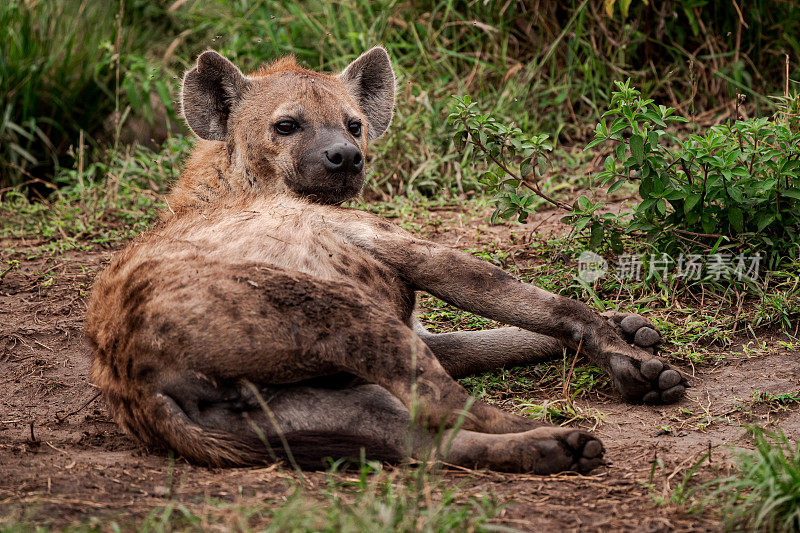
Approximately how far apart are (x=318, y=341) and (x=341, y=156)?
3.85 ft

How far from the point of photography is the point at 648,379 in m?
2.76

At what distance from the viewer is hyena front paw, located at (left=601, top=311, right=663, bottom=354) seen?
2.88m

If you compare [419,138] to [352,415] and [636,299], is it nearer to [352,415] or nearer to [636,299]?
[636,299]

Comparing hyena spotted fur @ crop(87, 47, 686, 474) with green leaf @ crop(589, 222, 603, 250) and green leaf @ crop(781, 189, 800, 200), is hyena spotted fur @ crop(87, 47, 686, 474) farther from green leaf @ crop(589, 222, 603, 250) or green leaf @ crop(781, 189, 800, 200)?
green leaf @ crop(781, 189, 800, 200)

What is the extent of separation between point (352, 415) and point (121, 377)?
64 centimetres

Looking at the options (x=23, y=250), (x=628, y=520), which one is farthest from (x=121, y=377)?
(x=23, y=250)

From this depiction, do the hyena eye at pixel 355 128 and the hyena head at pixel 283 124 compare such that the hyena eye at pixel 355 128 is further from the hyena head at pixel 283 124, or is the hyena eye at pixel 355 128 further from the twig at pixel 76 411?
the twig at pixel 76 411

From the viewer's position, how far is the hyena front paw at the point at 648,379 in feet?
8.98

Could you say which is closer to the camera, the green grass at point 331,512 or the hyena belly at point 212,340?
the green grass at point 331,512

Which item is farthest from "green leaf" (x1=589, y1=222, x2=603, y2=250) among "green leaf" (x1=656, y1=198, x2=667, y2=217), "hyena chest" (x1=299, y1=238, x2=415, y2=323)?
"hyena chest" (x1=299, y1=238, x2=415, y2=323)

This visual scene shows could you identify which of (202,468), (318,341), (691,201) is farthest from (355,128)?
(202,468)

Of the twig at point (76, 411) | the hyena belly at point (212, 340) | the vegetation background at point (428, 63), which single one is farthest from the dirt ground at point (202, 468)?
the vegetation background at point (428, 63)

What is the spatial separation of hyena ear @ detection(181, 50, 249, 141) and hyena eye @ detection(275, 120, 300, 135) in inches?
10.7

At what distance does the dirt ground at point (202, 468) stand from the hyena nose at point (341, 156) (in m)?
1.17
